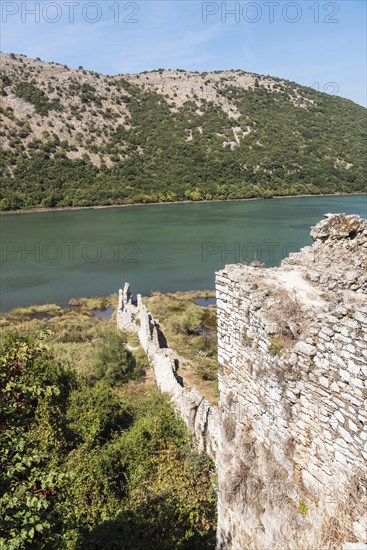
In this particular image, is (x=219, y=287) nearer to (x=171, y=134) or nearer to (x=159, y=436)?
(x=159, y=436)

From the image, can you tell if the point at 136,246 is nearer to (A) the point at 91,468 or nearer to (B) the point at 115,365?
(B) the point at 115,365

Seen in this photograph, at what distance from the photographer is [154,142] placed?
3807 inches

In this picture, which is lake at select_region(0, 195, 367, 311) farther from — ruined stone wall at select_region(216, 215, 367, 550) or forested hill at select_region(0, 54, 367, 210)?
ruined stone wall at select_region(216, 215, 367, 550)

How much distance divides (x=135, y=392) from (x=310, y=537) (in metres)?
10.7

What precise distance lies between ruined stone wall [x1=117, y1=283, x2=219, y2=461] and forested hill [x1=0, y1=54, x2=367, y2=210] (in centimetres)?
6382

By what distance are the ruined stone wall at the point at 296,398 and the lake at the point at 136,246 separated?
31129 mm

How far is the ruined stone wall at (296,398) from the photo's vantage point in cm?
369

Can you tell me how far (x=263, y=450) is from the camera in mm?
4941

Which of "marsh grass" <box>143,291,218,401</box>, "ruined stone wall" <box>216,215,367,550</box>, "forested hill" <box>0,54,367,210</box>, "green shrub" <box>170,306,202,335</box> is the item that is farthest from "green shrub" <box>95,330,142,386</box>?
"forested hill" <box>0,54,367,210</box>

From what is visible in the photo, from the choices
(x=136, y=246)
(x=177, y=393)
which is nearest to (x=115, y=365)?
(x=177, y=393)

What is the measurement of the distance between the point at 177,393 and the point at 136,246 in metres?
43.5

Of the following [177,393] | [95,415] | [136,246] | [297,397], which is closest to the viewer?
[297,397]

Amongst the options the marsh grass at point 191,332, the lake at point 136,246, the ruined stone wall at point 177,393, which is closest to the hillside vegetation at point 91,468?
the ruined stone wall at point 177,393

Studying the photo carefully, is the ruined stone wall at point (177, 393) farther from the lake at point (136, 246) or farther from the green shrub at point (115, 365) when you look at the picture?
the lake at point (136, 246)
